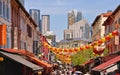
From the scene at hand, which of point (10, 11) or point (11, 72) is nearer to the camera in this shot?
point (11, 72)

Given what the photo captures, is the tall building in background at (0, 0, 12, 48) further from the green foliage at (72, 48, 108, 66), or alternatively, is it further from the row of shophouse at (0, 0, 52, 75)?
the green foliage at (72, 48, 108, 66)

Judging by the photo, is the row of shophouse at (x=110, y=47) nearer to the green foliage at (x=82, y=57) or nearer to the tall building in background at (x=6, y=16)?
the green foliage at (x=82, y=57)

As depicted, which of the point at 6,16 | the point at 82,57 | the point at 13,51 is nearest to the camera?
the point at 13,51

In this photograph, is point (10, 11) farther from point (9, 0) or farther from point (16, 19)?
point (16, 19)

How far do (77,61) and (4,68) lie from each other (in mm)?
68607

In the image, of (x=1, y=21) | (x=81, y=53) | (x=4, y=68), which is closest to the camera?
(x=4, y=68)

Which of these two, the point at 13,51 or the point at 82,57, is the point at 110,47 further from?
the point at 13,51

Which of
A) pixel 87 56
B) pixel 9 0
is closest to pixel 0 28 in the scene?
pixel 9 0

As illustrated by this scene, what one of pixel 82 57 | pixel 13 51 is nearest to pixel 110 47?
pixel 82 57

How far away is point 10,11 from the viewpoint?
39.5 metres

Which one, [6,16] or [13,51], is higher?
[6,16]

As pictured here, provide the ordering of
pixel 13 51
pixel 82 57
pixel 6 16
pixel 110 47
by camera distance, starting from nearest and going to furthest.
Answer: pixel 13 51 < pixel 6 16 < pixel 110 47 < pixel 82 57

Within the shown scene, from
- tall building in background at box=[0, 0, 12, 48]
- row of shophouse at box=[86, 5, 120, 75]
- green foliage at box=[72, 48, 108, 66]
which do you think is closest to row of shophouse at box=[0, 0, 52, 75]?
tall building in background at box=[0, 0, 12, 48]

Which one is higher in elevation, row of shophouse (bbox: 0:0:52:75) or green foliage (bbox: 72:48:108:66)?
row of shophouse (bbox: 0:0:52:75)
